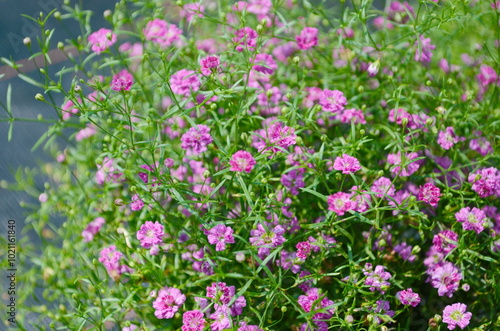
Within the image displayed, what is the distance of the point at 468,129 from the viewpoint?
1.35 m

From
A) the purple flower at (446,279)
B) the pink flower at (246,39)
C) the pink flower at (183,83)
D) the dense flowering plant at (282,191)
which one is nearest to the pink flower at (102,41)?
the dense flowering plant at (282,191)

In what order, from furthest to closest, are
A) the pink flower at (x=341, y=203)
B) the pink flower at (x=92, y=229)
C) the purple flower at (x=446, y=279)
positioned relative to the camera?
the pink flower at (x=92, y=229)
the purple flower at (x=446, y=279)
the pink flower at (x=341, y=203)

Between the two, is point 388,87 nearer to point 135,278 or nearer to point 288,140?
point 288,140

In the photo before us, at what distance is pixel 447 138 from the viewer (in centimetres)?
126

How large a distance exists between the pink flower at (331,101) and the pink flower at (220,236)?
354 mm

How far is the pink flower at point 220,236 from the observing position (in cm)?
108

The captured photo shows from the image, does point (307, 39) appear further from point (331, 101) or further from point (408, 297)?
point (408, 297)

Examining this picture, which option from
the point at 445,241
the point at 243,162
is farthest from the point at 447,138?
the point at 243,162

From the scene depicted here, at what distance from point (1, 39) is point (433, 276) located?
1.75 m

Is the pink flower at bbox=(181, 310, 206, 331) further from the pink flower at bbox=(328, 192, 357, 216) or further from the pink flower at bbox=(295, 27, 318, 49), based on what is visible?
the pink flower at bbox=(295, 27, 318, 49)

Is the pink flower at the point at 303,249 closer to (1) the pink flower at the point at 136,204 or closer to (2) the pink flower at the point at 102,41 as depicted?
(1) the pink flower at the point at 136,204

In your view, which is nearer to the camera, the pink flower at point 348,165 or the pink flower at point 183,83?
the pink flower at point 348,165

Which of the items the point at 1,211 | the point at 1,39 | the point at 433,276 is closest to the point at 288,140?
the point at 433,276

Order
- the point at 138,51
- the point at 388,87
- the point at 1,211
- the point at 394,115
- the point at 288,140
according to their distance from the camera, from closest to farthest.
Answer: the point at 288,140 → the point at 394,115 → the point at 388,87 → the point at 138,51 → the point at 1,211
